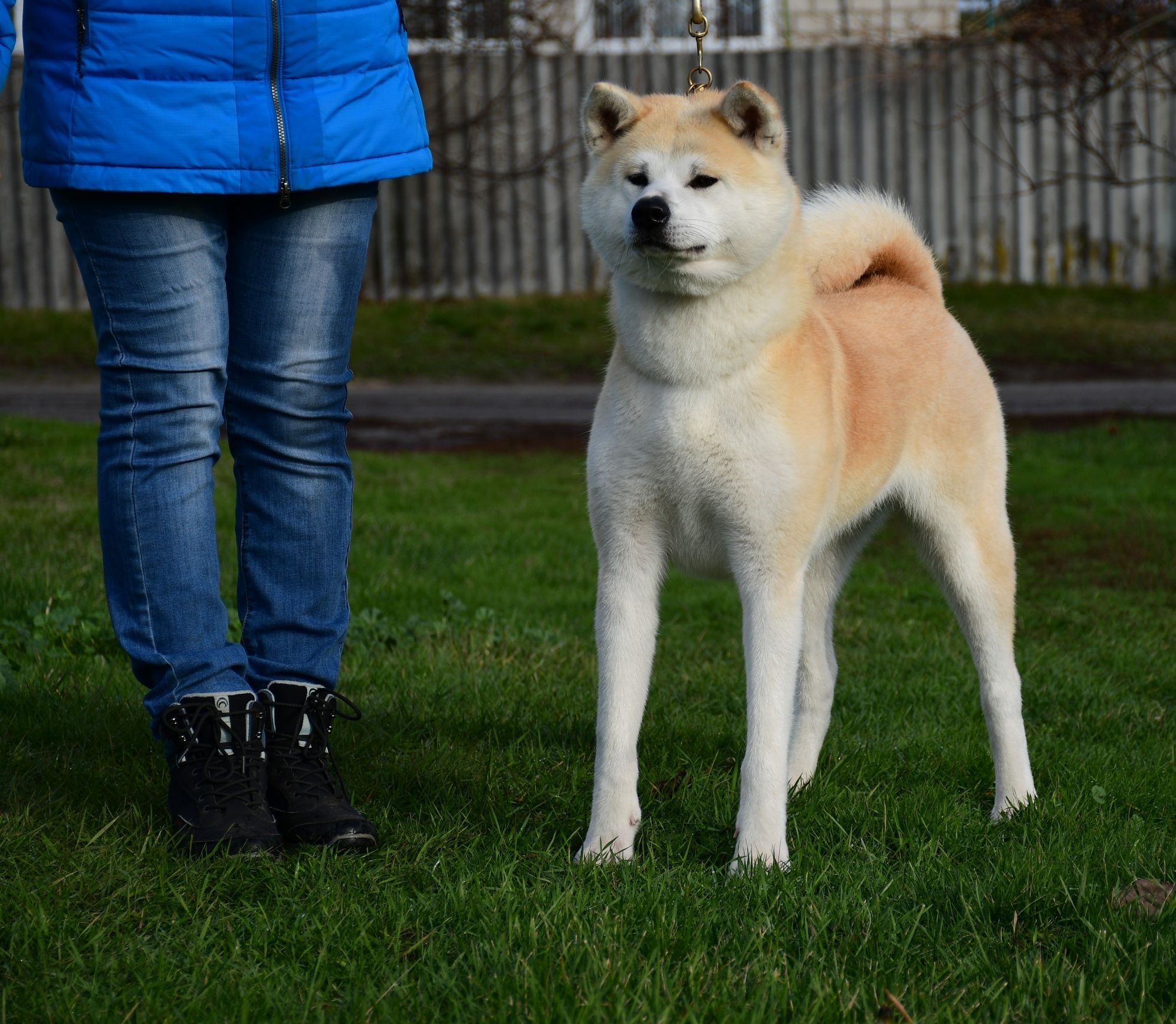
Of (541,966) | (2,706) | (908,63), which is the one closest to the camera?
(541,966)

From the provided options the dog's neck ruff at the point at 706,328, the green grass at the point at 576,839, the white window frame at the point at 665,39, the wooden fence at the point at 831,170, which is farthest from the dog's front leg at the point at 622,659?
the white window frame at the point at 665,39

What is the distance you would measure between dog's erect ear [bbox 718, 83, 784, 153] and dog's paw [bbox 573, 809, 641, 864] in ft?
4.28

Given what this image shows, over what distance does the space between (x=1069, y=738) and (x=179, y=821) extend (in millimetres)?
2108

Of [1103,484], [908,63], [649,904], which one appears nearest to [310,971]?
[649,904]

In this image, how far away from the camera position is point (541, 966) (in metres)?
1.97

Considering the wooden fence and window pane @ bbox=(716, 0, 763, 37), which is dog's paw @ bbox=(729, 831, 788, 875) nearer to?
the wooden fence

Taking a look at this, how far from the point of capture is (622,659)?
2.60 m

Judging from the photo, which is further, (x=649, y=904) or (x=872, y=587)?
(x=872, y=587)

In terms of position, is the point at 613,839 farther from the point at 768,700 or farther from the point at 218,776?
the point at 218,776

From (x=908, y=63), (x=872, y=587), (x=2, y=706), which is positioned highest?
(x=908, y=63)

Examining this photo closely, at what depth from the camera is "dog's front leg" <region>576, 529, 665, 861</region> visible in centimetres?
257

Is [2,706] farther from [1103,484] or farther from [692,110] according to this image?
[1103,484]

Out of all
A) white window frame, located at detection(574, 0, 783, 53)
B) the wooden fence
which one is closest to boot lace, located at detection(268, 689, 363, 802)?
the wooden fence

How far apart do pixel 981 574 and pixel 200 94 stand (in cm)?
191
